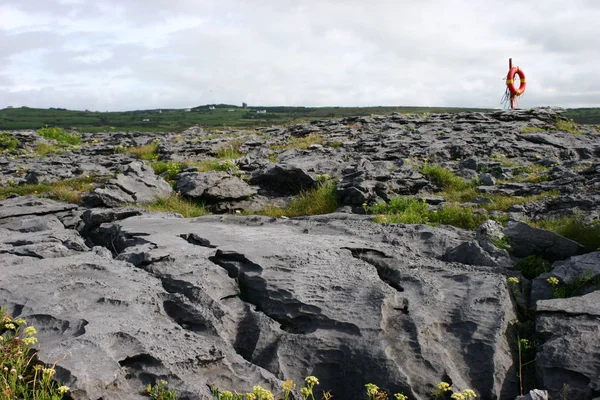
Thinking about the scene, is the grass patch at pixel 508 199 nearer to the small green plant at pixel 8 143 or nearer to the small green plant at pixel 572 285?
the small green plant at pixel 572 285

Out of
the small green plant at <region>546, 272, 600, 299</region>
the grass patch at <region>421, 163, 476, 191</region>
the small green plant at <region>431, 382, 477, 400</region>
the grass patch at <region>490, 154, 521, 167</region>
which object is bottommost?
the small green plant at <region>431, 382, 477, 400</region>

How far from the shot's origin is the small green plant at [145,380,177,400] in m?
4.20

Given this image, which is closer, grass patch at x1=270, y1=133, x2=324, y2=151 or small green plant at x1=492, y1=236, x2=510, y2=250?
small green plant at x1=492, y1=236, x2=510, y2=250

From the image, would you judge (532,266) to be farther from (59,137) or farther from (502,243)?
(59,137)

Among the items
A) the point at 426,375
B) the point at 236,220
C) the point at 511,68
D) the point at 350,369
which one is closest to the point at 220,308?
the point at 350,369

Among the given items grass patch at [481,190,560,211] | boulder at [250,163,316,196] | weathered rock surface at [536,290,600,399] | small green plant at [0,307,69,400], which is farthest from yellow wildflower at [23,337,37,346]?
boulder at [250,163,316,196]

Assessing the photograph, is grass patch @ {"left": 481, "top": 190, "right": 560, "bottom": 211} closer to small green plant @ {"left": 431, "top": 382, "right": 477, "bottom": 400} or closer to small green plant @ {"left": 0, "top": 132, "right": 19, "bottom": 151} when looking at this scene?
small green plant @ {"left": 431, "top": 382, "right": 477, "bottom": 400}

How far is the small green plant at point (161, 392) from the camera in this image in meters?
4.20

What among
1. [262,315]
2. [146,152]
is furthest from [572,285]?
[146,152]

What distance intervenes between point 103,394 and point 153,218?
5483 millimetres

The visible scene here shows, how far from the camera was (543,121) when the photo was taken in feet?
80.2

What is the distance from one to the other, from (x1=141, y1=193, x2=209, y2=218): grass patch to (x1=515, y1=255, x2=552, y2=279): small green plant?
22.0 feet

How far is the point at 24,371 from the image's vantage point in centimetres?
409

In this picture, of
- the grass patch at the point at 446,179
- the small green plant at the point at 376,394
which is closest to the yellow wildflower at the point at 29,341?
the small green plant at the point at 376,394
